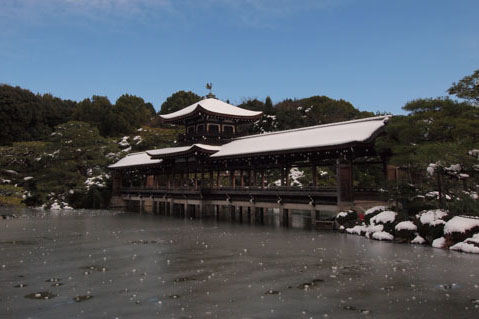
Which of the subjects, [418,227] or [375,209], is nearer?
[418,227]

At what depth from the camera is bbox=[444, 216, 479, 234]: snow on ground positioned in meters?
15.7

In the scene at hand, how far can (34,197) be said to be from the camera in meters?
45.0

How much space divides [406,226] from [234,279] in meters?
10.3

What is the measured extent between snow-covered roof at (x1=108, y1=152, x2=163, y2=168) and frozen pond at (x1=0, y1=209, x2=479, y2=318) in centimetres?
2359

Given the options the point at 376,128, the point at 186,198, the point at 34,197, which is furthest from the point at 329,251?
the point at 34,197

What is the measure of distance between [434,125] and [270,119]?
5381 centimetres

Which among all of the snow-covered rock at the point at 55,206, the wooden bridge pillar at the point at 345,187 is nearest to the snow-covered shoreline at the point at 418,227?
the wooden bridge pillar at the point at 345,187

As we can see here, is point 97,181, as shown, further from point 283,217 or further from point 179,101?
point 179,101

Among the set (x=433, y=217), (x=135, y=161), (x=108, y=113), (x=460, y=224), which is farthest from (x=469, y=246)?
(x=108, y=113)

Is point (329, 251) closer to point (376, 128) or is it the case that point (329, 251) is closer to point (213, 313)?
point (213, 313)

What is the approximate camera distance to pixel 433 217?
693 inches

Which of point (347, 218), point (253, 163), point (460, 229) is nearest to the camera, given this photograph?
point (460, 229)

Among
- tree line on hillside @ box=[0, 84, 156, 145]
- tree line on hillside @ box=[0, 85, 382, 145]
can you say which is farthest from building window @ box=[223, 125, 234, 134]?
tree line on hillside @ box=[0, 84, 156, 145]

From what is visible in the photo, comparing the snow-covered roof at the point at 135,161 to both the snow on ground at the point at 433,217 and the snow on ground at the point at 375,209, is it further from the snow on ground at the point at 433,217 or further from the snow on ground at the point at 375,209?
the snow on ground at the point at 433,217
